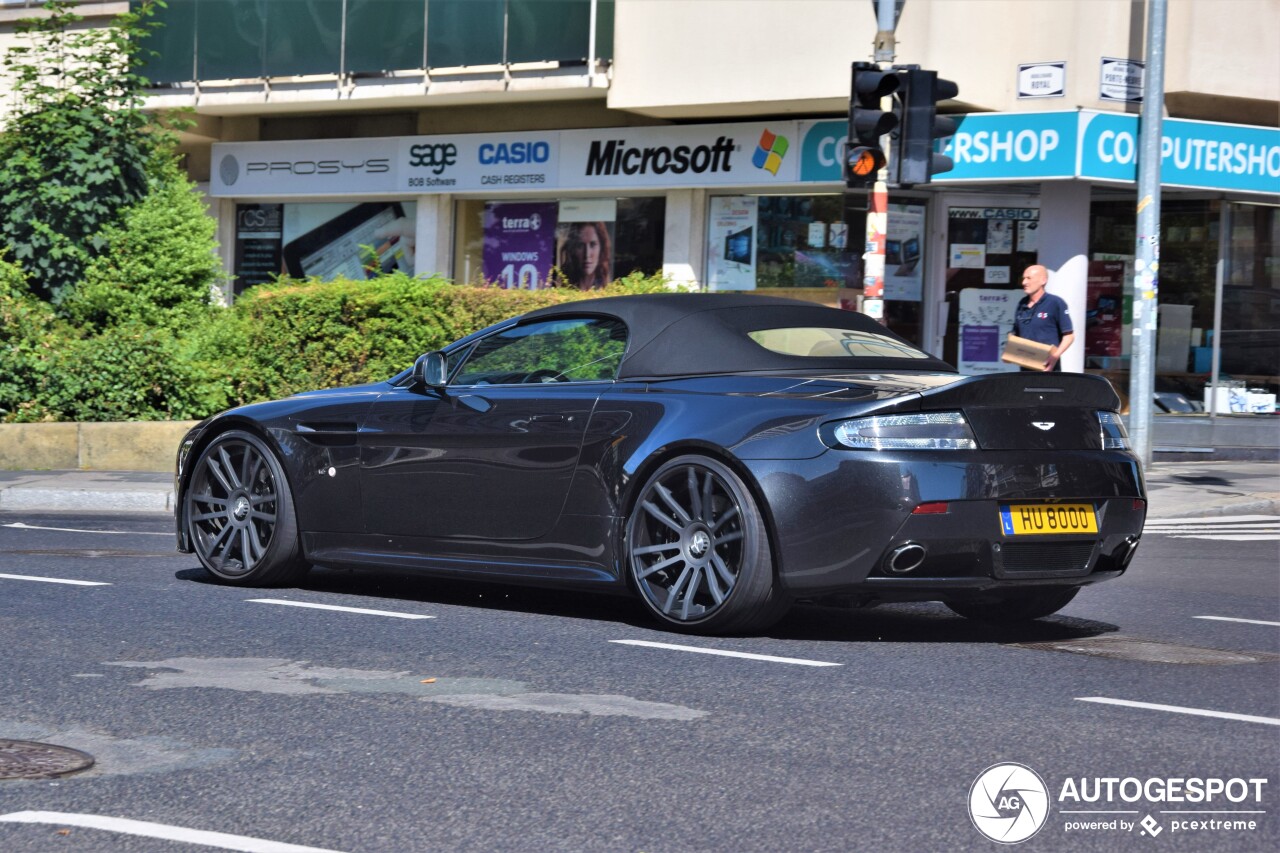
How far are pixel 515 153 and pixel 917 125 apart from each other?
1032cm

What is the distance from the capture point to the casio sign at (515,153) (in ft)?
74.0

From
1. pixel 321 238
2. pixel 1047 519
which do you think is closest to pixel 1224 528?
pixel 1047 519

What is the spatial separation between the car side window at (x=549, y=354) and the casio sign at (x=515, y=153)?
1484cm

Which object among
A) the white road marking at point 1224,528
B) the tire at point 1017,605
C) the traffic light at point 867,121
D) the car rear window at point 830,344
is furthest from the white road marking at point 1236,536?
the car rear window at point 830,344

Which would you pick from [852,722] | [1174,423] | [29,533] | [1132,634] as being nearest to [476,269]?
[1174,423]

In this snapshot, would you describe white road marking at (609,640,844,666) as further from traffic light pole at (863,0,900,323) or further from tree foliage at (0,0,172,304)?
tree foliage at (0,0,172,304)

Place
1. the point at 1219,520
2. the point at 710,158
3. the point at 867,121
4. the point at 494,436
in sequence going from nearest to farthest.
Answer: the point at 494,436 < the point at 867,121 < the point at 1219,520 < the point at 710,158

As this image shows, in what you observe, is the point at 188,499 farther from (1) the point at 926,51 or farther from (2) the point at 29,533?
(1) the point at 926,51

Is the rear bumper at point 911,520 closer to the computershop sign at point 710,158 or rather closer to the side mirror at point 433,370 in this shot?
the side mirror at point 433,370

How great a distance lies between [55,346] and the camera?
54.9 ft

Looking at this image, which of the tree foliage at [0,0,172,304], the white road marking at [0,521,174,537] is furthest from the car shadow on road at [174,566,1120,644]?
the tree foliage at [0,0,172,304]

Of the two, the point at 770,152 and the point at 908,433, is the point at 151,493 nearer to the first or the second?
the point at 908,433

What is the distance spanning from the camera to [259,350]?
672 inches

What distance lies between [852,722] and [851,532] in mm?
1267
